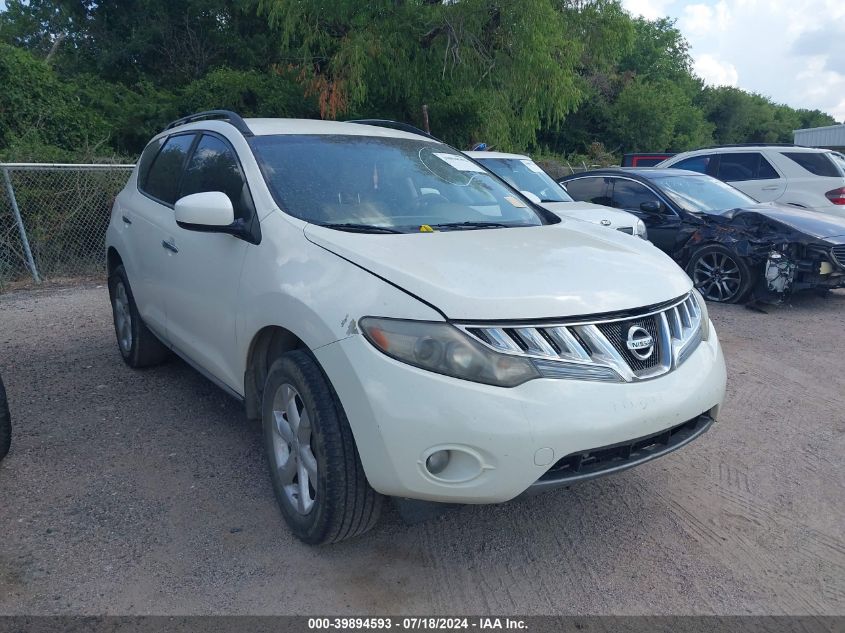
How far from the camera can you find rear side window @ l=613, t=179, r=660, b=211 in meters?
8.45

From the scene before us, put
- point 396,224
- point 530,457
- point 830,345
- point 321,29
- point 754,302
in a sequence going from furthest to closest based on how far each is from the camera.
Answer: point 321,29 → point 754,302 → point 830,345 → point 396,224 → point 530,457

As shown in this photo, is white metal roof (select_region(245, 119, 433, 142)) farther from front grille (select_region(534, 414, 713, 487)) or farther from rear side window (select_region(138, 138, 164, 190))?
front grille (select_region(534, 414, 713, 487))

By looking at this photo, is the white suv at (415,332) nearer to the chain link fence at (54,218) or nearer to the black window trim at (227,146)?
the black window trim at (227,146)

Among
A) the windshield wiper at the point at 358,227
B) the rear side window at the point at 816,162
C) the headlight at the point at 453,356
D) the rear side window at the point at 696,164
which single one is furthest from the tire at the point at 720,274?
the headlight at the point at 453,356

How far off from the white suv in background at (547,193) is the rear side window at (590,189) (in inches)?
31.4

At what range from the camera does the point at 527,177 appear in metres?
8.32

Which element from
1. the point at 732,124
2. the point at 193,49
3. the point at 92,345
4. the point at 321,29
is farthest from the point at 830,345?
the point at 732,124

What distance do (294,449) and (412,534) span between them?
25.6 inches

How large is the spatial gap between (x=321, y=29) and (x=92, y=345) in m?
10.3

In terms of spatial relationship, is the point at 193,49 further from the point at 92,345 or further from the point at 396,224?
the point at 396,224

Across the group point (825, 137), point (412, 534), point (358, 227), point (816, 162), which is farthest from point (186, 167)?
point (825, 137)

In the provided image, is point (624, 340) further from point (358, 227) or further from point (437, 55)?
point (437, 55)

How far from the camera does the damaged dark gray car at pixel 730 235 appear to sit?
268 inches

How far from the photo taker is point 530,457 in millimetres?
2309
